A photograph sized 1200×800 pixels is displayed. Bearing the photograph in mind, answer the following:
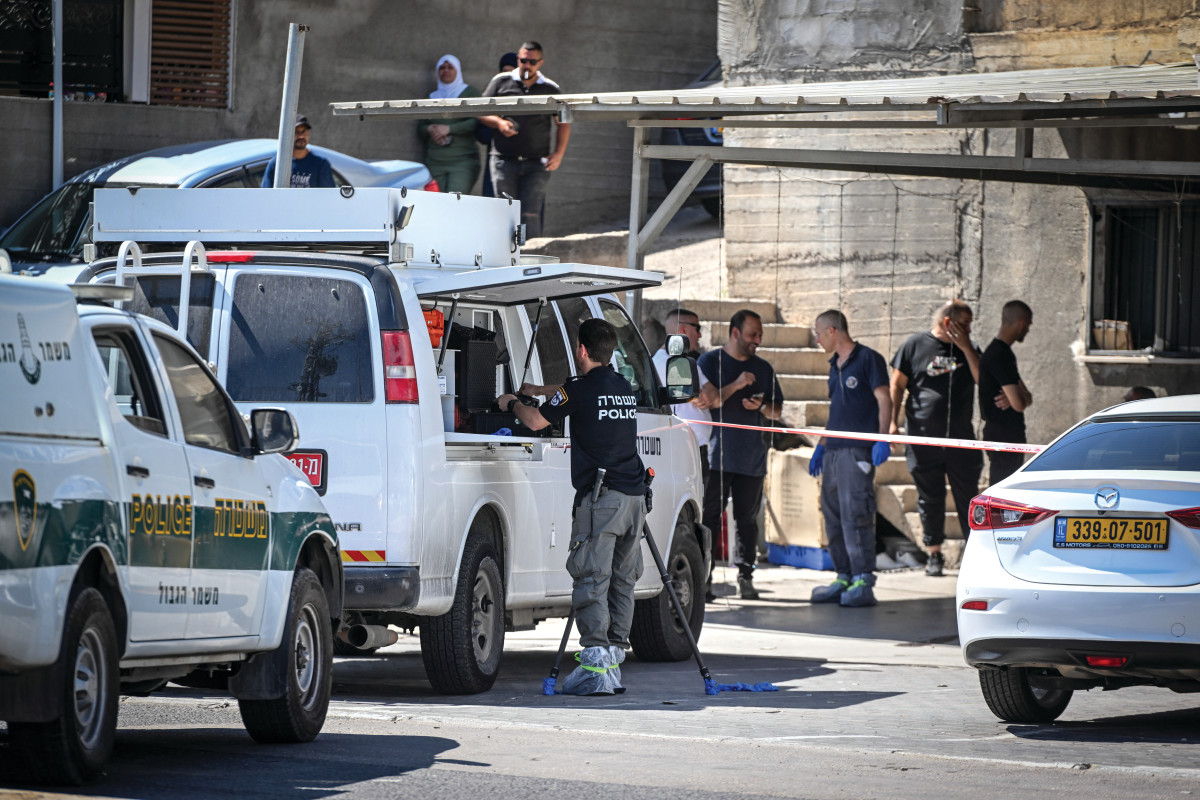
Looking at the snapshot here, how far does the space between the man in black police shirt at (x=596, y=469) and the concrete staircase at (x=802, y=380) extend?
7.30 metres

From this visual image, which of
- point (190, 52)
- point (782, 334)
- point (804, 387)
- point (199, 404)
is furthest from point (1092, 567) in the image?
point (190, 52)

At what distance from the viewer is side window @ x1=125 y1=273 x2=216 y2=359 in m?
8.84

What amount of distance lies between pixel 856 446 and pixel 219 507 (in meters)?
8.02

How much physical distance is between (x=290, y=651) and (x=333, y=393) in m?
1.67

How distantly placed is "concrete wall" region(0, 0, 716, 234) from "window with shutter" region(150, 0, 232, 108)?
0.16 meters

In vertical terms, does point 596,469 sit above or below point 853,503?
above

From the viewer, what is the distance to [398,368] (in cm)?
869

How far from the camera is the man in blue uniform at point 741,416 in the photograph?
14555 mm

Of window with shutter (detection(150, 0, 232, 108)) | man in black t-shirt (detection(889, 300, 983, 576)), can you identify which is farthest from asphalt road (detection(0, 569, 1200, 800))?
window with shutter (detection(150, 0, 232, 108))

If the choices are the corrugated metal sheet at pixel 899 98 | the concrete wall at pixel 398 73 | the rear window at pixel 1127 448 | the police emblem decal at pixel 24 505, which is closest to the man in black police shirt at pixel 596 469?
the rear window at pixel 1127 448

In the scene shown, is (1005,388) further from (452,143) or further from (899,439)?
(452,143)

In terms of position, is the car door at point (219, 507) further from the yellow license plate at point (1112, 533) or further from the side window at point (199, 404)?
the yellow license plate at point (1112, 533)

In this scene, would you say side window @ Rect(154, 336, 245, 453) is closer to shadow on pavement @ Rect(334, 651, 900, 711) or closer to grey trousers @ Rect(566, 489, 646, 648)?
shadow on pavement @ Rect(334, 651, 900, 711)

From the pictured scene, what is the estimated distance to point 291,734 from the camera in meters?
7.43
